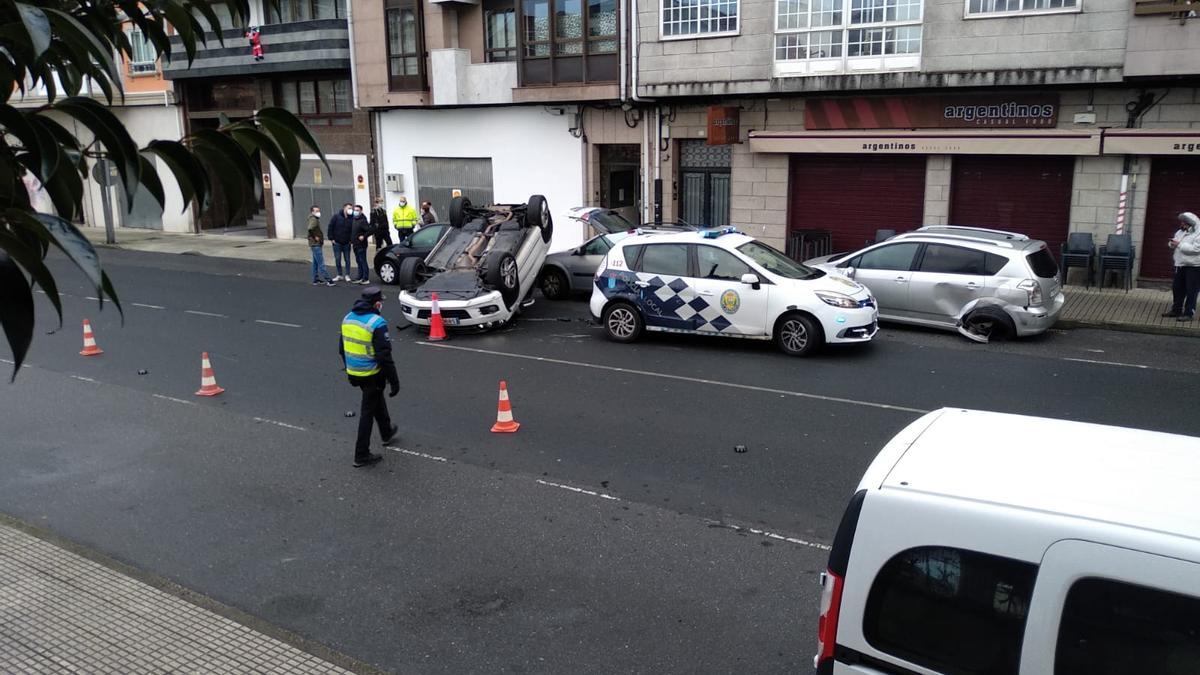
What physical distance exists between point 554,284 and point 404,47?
455 inches

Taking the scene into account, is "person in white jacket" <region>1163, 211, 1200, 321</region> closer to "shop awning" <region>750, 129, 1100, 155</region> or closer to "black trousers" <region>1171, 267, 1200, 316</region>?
"black trousers" <region>1171, 267, 1200, 316</region>

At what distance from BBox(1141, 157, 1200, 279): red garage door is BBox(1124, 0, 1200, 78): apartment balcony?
1.73 meters

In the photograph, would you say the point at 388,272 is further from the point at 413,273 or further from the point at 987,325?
the point at 987,325

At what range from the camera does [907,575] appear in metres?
3.54

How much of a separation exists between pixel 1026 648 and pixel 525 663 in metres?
3.12

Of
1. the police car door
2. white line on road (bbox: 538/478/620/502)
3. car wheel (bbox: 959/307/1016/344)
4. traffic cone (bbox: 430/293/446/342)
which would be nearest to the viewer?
white line on road (bbox: 538/478/620/502)

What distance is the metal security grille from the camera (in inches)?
1030

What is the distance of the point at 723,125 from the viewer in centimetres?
2064

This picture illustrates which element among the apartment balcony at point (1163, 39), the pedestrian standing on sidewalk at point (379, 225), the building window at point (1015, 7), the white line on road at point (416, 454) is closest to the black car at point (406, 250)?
the pedestrian standing on sidewalk at point (379, 225)

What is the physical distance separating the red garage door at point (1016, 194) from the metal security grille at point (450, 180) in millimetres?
12321

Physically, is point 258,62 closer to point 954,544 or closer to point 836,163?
point 836,163

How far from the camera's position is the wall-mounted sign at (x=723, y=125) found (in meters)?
20.5

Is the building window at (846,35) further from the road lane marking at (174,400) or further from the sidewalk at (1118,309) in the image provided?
the road lane marking at (174,400)

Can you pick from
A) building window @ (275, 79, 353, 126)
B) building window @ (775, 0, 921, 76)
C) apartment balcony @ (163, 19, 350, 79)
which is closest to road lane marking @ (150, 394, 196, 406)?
building window @ (775, 0, 921, 76)
